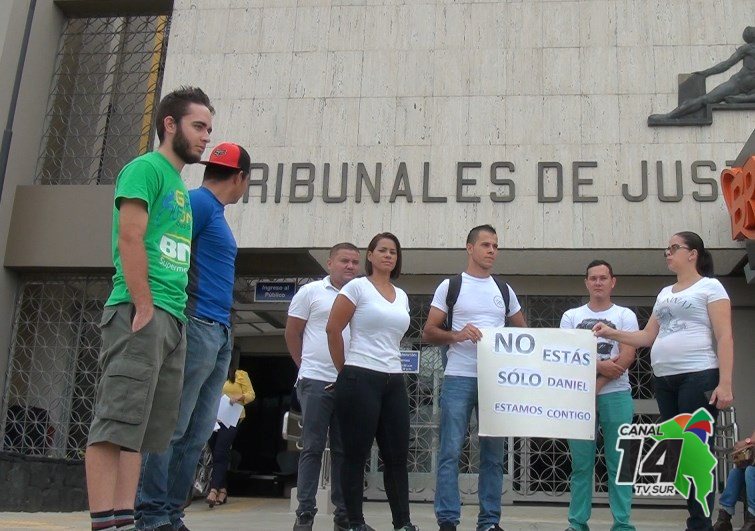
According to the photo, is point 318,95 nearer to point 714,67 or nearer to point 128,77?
point 128,77

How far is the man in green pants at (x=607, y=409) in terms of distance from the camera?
457cm

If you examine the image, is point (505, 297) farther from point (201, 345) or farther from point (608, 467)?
point (201, 345)

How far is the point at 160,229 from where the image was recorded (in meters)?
2.95

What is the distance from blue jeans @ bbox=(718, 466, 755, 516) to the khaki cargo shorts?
4.99 metres

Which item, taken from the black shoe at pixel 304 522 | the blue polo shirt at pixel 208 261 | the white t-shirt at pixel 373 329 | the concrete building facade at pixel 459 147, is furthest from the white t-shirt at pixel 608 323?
the concrete building facade at pixel 459 147

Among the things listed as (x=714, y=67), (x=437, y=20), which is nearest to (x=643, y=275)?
(x=714, y=67)

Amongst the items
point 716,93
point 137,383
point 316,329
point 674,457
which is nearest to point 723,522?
point 674,457

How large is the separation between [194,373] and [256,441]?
10428mm

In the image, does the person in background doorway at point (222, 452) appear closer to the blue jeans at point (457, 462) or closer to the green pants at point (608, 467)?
the blue jeans at point (457, 462)

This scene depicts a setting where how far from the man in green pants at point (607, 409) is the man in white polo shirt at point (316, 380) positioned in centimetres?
145

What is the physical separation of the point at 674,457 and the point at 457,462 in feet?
3.87

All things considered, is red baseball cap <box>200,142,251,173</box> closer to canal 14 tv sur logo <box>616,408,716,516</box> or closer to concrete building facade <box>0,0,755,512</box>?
canal 14 tv sur logo <box>616,408,716,516</box>

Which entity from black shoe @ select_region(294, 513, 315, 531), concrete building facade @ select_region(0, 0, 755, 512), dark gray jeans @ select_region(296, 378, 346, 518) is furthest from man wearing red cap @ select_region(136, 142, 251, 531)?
concrete building facade @ select_region(0, 0, 755, 512)

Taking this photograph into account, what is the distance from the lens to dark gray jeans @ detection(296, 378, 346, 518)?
4546 mm
